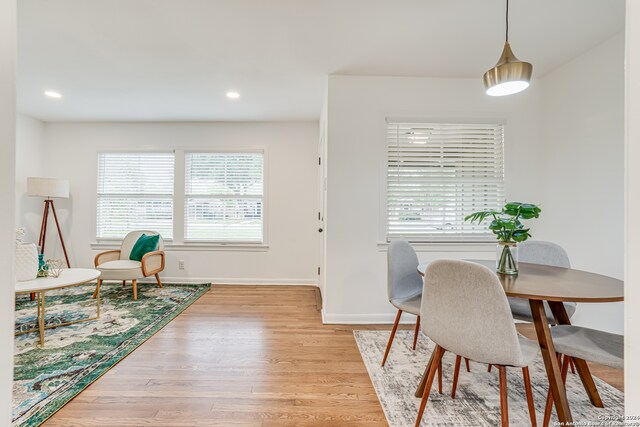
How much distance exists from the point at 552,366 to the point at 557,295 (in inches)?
14.8

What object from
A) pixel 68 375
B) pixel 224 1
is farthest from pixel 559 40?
pixel 68 375

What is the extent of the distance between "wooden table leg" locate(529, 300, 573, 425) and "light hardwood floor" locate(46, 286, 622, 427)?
32.9 inches

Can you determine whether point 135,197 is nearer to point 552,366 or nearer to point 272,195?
point 272,195

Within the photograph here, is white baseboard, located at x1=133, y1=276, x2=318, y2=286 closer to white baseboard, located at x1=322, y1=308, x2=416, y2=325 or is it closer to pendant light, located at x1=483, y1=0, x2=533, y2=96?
white baseboard, located at x1=322, y1=308, x2=416, y2=325

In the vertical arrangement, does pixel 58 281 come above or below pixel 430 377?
above

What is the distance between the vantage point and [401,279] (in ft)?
7.22

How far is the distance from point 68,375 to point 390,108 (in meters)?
3.38

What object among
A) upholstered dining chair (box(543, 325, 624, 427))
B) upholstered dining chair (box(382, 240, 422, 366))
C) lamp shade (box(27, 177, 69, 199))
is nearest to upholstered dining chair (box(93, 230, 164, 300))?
lamp shade (box(27, 177, 69, 199))

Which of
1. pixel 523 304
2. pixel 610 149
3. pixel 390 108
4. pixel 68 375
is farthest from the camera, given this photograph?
pixel 390 108

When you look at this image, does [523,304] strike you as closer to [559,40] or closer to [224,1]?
[559,40]

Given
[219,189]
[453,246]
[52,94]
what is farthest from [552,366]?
[52,94]

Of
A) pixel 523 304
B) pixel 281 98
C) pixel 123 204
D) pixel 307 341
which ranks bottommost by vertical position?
pixel 307 341

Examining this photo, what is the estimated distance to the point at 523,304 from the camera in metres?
2.05

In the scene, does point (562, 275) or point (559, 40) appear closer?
point (562, 275)
